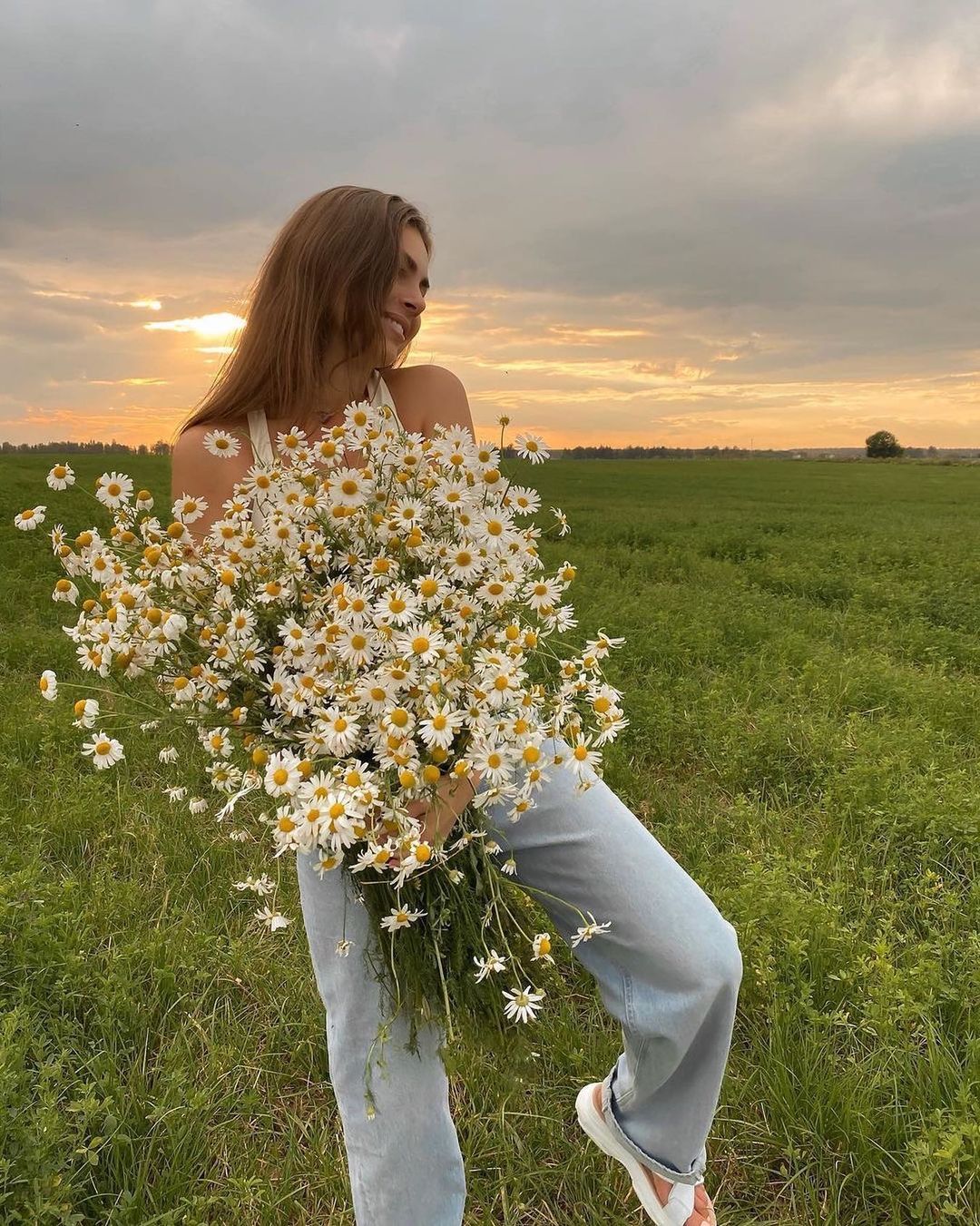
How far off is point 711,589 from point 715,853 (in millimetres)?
5560

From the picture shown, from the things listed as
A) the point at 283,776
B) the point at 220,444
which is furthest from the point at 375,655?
the point at 220,444

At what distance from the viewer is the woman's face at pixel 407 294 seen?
7.16ft

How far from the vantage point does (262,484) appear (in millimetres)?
1735

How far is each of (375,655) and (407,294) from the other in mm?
1161

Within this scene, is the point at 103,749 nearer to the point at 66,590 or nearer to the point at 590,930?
the point at 66,590

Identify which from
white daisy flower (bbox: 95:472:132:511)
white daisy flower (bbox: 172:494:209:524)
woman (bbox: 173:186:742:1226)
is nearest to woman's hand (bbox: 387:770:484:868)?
woman (bbox: 173:186:742:1226)

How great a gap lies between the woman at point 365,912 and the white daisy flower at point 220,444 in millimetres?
42

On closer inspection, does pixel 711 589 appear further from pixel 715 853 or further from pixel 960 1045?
pixel 960 1045

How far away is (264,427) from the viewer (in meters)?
2.11

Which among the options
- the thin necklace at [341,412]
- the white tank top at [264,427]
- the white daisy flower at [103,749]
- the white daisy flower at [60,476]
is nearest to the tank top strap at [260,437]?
the white tank top at [264,427]

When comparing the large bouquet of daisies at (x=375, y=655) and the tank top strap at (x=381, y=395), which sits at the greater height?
the tank top strap at (x=381, y=395)

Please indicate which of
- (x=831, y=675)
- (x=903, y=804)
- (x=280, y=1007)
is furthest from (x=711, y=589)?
(x=280, y=1007)

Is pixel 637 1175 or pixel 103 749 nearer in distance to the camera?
pixel 103 749

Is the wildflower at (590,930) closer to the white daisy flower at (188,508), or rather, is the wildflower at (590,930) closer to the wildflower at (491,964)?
the wildflower at (491,964)
